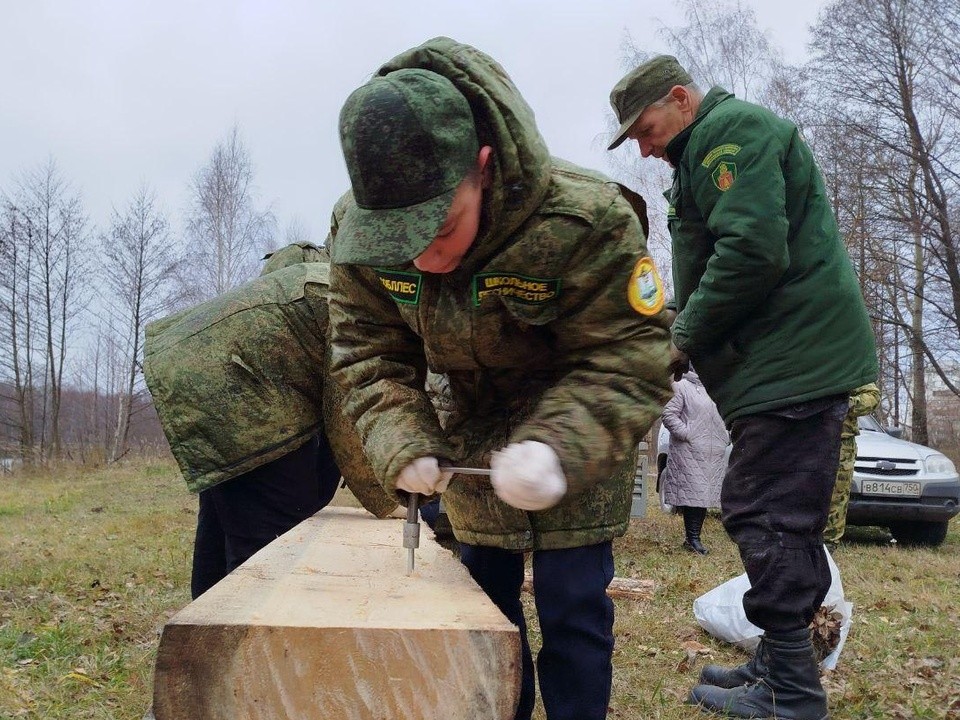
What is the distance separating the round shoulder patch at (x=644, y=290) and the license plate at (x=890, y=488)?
525 cm

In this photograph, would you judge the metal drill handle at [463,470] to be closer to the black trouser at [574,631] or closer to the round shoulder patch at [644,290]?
the black trouser at [574,631]

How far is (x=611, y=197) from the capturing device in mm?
1883

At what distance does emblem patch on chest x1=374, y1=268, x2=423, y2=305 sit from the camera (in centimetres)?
194

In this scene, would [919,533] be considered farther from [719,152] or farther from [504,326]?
[504,326]

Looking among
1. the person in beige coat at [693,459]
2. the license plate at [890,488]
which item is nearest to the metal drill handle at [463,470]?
the person in beige coat at [693,459]

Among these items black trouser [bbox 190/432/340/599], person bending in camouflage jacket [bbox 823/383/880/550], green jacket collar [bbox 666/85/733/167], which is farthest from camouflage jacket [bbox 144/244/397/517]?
person bending in camouflage jacket [bbox 823/383/880/550]

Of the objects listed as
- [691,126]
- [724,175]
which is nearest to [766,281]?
[724,175]

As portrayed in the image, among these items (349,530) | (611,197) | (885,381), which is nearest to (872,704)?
(349,530)

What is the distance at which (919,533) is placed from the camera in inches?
257

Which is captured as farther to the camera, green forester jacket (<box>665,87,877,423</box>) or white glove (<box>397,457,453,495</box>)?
green forester jacket (<box>665,87,877,423</box>)

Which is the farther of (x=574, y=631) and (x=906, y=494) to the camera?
(x=906, y=494)

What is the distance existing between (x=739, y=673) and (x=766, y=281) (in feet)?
4.37

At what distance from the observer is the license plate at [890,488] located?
635 centimetres

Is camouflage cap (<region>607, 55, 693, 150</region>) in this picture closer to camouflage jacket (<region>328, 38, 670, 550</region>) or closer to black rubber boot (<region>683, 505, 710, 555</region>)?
camouflage jacket (<region>328, 38, 670, 550</region>)
